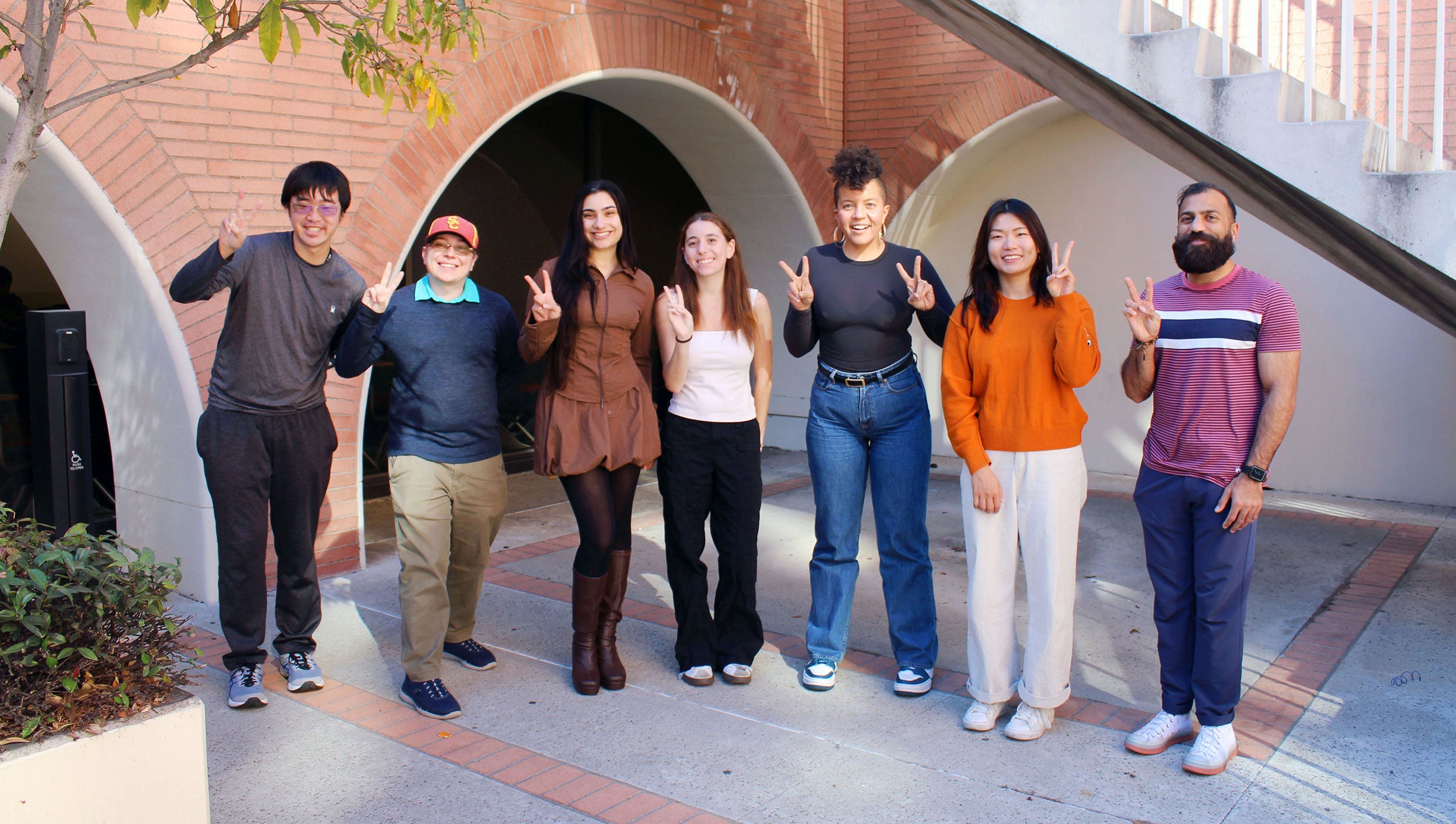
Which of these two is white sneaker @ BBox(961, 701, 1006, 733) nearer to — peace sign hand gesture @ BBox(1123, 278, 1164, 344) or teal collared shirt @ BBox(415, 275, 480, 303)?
peace sign hand gesture @ BBox(1123, 278, 1164, 344)

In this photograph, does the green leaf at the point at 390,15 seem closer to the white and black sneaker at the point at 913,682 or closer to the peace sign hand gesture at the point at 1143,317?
the peace sign hand gesture at the point at 1143,317

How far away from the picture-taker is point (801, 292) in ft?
12.9

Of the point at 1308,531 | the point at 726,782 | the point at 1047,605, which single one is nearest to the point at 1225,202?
the point at 1047,605

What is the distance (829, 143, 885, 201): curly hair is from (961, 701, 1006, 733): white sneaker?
186 cm

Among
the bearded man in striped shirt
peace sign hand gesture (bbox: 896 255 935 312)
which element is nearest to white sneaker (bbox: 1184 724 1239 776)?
the bearded man in striped shirt

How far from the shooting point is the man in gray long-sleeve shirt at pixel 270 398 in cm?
386

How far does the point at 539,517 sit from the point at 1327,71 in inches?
242

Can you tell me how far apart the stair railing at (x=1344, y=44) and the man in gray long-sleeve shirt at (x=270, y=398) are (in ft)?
11.4

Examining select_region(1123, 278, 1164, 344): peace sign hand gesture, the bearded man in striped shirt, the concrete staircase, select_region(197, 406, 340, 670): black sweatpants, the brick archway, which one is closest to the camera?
the bearded man in striped shirt

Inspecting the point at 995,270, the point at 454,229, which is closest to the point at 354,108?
the point at 454,229

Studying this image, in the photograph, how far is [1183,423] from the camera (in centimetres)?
348

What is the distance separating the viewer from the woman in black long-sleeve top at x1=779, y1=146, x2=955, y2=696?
3.97 meters

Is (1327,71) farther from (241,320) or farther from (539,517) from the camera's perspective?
(241,320)

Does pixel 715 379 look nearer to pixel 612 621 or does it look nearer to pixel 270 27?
pixel 612 621
